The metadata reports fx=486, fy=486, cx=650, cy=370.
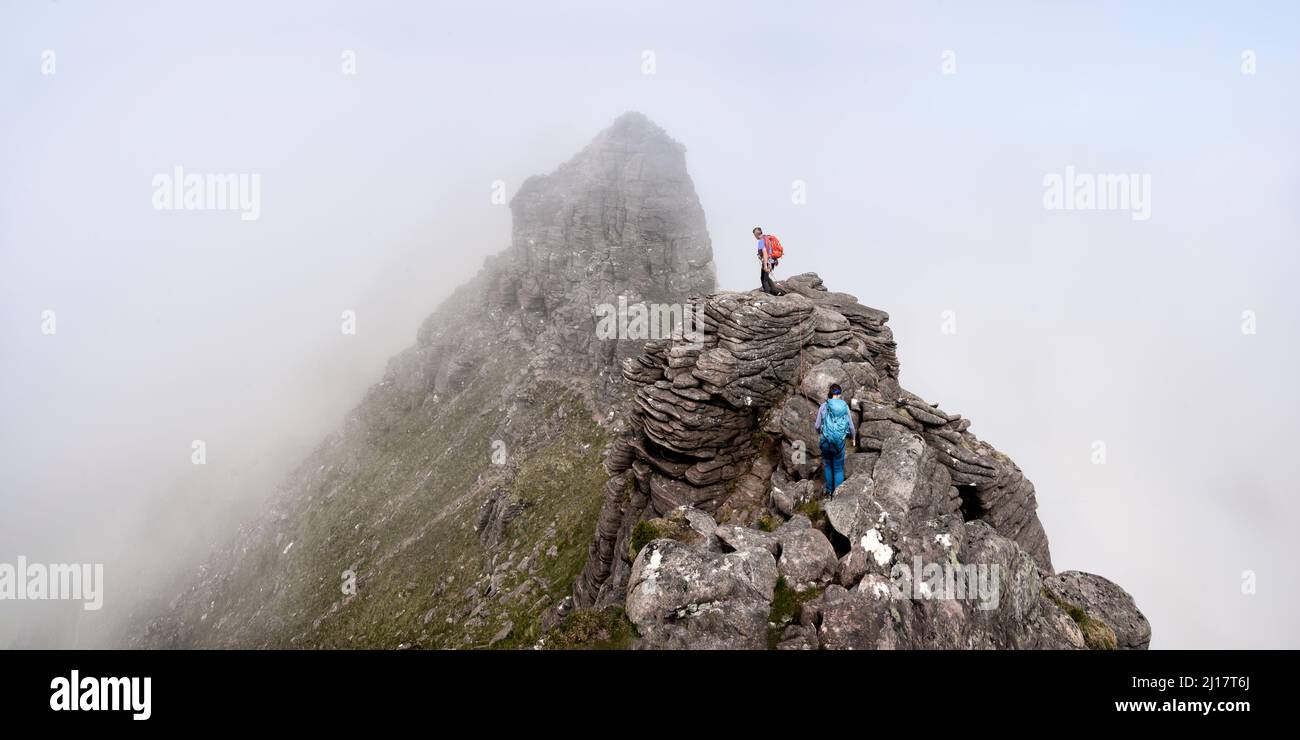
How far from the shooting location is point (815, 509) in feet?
51.4

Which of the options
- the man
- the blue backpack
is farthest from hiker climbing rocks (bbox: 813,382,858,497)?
the man

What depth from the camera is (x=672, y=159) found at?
74938 millimetres

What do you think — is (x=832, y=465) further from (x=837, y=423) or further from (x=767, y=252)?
(x=767, y=252)

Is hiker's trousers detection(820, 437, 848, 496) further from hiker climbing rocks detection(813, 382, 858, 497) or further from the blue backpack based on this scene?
the blue backpack

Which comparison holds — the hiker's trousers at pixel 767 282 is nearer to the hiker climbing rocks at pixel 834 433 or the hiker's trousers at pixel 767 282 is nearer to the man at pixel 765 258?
the man at pixel 765 258

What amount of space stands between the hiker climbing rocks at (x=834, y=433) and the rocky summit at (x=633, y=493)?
82cm

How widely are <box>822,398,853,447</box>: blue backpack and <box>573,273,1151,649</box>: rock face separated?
4.72ft

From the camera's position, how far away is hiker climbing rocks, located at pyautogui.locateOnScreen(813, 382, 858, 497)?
15578mm

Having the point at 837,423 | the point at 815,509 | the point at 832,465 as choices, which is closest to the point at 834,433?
the point at 837,423

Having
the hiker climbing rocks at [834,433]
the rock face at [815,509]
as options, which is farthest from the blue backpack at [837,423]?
the rock face at [815,509]

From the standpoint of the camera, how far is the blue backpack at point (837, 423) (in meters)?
15.5

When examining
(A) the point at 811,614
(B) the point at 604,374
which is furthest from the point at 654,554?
(B) the point at 604,374
